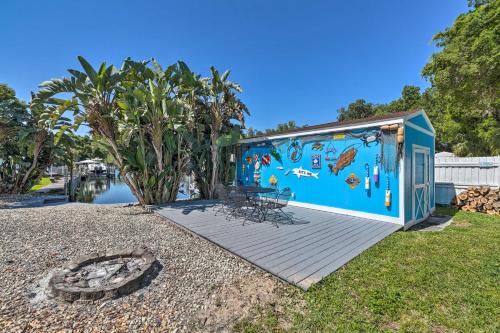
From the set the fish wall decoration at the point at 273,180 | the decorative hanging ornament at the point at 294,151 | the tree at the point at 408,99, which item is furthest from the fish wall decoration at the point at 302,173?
the tree at the point at 408,99

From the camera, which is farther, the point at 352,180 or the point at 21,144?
the point at 21,144

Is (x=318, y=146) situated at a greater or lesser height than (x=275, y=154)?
greater

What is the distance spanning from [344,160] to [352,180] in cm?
65

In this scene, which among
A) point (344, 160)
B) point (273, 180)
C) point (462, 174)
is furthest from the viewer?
point (273, 180)

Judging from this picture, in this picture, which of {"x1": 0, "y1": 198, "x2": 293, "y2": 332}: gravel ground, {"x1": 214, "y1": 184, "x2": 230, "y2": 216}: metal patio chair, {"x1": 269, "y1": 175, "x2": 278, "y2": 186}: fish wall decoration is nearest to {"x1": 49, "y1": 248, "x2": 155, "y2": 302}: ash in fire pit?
{"x1": 0, "y1": 198, "x2": 293, "y2": 332}: gravel ground

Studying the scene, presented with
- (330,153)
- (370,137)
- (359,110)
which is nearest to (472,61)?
(370,137)

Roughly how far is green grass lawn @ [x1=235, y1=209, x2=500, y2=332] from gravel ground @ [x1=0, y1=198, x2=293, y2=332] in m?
0.38

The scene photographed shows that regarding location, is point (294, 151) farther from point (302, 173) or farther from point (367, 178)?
point (367, 178)

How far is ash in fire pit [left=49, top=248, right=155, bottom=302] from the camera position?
2.40 m

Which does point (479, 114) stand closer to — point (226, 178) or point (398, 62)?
point (398, 62)

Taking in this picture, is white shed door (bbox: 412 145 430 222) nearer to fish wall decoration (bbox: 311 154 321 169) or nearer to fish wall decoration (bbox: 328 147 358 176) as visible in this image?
fish wall decoration (bbox: 328 147 358 176)

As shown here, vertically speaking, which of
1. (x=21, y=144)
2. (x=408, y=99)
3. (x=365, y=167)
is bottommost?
(x=365, y=167)

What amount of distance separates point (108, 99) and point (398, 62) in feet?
51.1

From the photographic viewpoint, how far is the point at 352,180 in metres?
6.38
